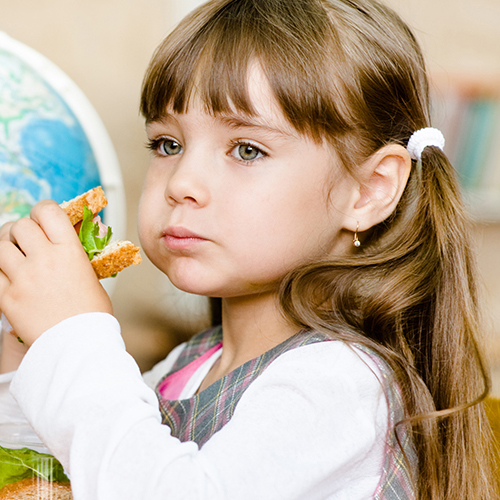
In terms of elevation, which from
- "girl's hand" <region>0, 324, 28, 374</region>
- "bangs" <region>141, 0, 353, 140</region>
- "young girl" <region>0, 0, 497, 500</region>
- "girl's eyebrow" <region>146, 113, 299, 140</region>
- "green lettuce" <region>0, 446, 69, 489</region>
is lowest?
"green lettuce" <region>0, 446, 69, 489</region>

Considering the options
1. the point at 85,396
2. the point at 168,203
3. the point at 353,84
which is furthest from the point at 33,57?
→ the point at 85,396

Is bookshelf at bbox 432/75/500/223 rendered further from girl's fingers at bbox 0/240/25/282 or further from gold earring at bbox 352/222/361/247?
girl's fingers at bbox 0/240/25/282

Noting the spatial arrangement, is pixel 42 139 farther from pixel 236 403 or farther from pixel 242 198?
pixel 236 403

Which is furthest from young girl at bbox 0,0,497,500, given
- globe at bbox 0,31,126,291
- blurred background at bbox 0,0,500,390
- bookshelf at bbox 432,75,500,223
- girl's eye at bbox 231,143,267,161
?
bookshelf at bbox 432,75,500,223

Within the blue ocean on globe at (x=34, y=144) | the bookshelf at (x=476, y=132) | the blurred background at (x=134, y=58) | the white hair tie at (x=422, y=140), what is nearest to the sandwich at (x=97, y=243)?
the blue ocean on globe at (x=34, y=144)

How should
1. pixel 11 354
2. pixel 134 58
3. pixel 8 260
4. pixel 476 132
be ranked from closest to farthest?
pixel 8 260
pixel 11 354
pixel 134 58
pixel 476 132

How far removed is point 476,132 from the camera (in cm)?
215

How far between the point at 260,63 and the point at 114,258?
317 mm

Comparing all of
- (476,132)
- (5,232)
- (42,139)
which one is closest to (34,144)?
(42,139)

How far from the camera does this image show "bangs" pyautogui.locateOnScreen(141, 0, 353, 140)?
2.67ft

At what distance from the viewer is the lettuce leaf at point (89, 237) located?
812 millimetres

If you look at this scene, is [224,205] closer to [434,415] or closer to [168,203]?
[168,203]

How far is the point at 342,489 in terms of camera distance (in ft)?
2.47

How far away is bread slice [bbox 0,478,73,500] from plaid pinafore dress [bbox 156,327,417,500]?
0.20m
